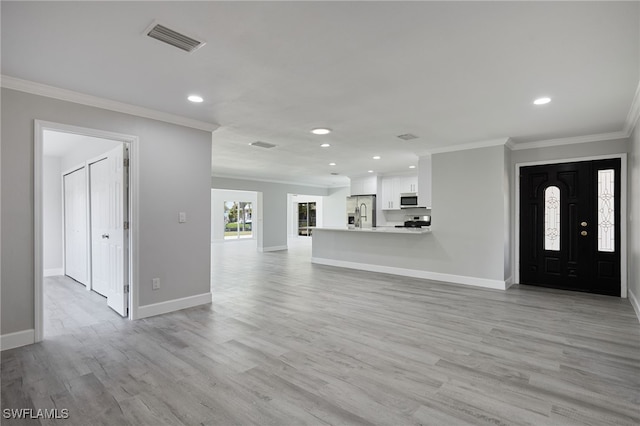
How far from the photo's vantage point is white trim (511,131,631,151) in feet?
16.1

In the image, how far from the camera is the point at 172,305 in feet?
13.5

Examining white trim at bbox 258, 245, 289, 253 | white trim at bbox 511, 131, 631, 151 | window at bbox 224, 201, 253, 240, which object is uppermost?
white trim at bbox 511, 131, 631, 151

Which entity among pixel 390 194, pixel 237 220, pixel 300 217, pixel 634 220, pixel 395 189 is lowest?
pixel 237 220

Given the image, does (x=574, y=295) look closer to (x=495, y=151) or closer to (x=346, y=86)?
(x=495, y=151)

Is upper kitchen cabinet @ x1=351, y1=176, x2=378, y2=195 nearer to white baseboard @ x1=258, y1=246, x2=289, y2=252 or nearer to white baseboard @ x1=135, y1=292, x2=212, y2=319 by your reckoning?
white baseboard @ x1=258, y1=246, x2=289, y2=252

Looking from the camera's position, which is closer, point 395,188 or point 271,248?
point 395,188

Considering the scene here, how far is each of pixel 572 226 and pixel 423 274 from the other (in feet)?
8.37

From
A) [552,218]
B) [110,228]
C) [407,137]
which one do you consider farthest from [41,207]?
[552,218]

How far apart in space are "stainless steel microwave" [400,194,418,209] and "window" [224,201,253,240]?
8953 millimetres

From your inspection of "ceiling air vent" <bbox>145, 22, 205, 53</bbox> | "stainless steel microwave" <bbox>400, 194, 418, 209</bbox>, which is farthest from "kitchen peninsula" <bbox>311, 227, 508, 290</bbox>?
"ceiling air vent" <bbox>145, 22, 205, 53</bbox>

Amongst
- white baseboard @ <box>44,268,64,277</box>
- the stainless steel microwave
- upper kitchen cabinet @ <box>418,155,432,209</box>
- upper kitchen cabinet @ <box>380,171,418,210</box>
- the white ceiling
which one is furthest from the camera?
upper kitchen cabinet @ <box>380,171,418,210</box>

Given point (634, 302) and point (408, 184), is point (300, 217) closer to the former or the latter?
point (408, 184)

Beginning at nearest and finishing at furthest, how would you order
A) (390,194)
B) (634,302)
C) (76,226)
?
(634,302), (76,226), (390,194)

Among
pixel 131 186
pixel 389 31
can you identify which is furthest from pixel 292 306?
pixel 389 31
